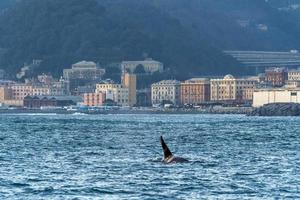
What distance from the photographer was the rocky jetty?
17925 centimetres

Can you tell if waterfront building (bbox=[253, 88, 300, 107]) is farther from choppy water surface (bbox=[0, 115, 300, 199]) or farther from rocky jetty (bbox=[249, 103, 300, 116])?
choppy water surface (bbox=[0, 115, 300, 199])

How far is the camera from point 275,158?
2505 inches

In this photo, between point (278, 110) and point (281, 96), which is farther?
point (281, 96)

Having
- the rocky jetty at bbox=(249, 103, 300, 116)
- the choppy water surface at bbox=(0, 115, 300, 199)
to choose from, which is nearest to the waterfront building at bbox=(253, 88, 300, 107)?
the rocky jetty at bbox=(249, 103, 300, 116)

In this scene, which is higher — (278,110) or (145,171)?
(278,110)

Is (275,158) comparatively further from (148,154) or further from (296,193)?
(296,193)

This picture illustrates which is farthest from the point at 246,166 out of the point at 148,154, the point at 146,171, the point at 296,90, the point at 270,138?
the point at 296,90

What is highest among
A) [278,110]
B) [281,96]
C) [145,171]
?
[281,96]

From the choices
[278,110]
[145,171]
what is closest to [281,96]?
[278,110]

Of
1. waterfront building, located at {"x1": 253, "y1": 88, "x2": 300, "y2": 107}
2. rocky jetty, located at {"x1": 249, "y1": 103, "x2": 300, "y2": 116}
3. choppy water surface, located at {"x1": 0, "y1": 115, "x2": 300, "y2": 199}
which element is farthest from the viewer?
waterfront building, located at {"x1": 253, "y1": 88, "x2": 300, "y2": 107}

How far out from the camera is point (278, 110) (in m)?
181

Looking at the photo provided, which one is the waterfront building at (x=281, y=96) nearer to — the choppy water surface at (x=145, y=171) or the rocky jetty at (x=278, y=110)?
the rocky jetty at (x=278, y=110)

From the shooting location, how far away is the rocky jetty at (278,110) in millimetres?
179250

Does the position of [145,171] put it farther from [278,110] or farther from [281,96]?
[281,96]
